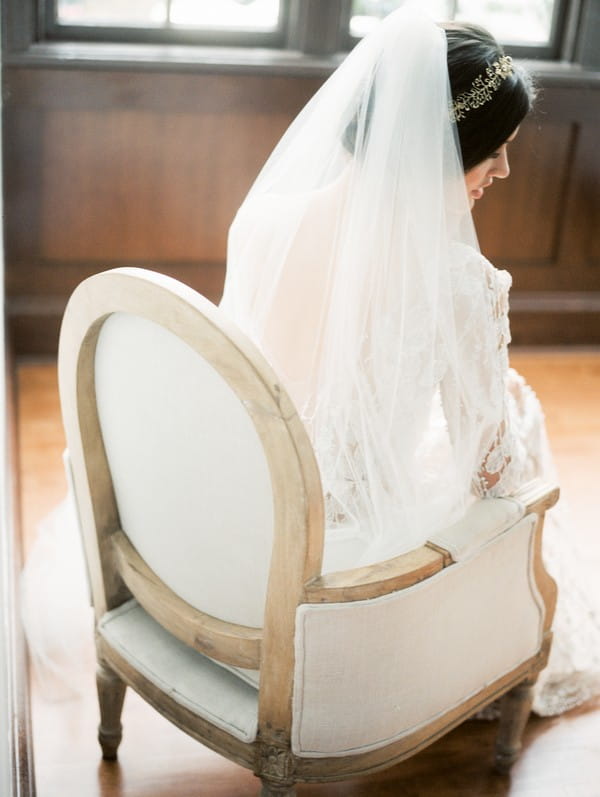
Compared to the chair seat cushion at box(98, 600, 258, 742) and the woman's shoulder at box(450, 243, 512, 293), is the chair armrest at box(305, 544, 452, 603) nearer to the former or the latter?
the chair seat cushion at box(98, 600, 258, 742)

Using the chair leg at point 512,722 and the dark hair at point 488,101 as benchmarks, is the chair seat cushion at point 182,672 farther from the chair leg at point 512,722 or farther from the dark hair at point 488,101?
the dark hair at point 488,101

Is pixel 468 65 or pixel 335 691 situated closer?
pixel 335 691

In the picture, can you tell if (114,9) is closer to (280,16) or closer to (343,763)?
(280,16)

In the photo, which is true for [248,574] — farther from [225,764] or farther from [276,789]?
[225,764]

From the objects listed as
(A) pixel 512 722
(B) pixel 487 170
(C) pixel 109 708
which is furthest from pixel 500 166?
(C) pixel 109 708

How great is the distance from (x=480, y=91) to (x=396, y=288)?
1.13 feet

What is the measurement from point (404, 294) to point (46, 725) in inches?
41.3

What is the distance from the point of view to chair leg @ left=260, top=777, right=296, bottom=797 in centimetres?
146

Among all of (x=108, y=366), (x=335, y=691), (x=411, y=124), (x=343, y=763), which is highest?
(x=411, y=124)

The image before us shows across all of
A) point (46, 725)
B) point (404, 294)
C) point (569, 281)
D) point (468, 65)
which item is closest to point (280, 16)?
point (569, 281)

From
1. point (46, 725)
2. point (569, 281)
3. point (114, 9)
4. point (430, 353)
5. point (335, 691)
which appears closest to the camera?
point (335, 691)

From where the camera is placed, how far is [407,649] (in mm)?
1442

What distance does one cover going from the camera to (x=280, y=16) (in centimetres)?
342

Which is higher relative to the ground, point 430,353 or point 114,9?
point 114,9
